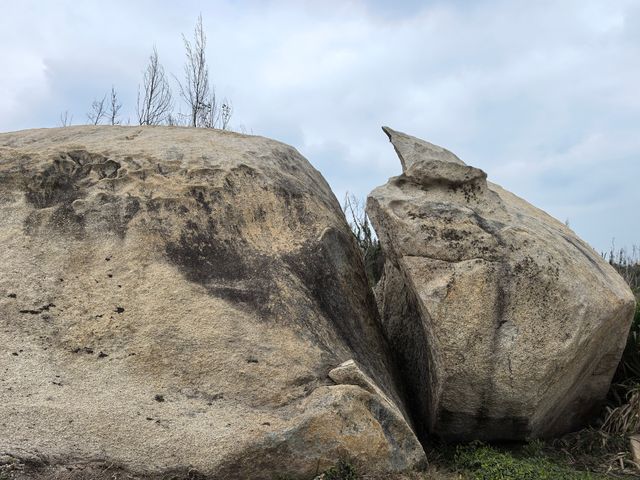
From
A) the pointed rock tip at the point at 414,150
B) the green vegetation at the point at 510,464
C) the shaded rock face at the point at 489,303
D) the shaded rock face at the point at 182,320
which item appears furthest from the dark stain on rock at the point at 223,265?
the green vegetation at the point at 510,464

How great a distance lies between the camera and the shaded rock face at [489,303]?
18.1 ft

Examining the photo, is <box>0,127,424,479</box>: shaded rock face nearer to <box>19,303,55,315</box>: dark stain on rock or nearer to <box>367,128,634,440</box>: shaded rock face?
<box>19,303,55,315</box>: dark stain on rock

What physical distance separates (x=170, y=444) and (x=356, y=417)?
Result: 1240mm

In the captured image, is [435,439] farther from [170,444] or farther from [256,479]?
[170,444]

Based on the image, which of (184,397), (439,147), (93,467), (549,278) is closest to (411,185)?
(439,147)

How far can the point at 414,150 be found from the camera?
268 inches

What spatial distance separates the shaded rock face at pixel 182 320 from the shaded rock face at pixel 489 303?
0.54 m

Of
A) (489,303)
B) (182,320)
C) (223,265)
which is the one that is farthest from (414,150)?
(182,320)

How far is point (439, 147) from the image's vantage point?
706 centimetres

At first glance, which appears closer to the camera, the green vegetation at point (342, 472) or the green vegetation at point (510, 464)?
the green vegetation at point (342, 472)

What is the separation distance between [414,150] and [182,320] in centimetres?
284

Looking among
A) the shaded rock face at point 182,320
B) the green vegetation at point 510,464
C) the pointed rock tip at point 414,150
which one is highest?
the pointed rock tip at point 414,150

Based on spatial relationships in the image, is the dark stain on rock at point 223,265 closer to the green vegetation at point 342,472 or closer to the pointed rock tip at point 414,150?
the green vegetation at point 342,472

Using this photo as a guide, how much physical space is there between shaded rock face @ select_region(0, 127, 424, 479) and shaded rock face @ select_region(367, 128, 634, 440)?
1.77 ft
